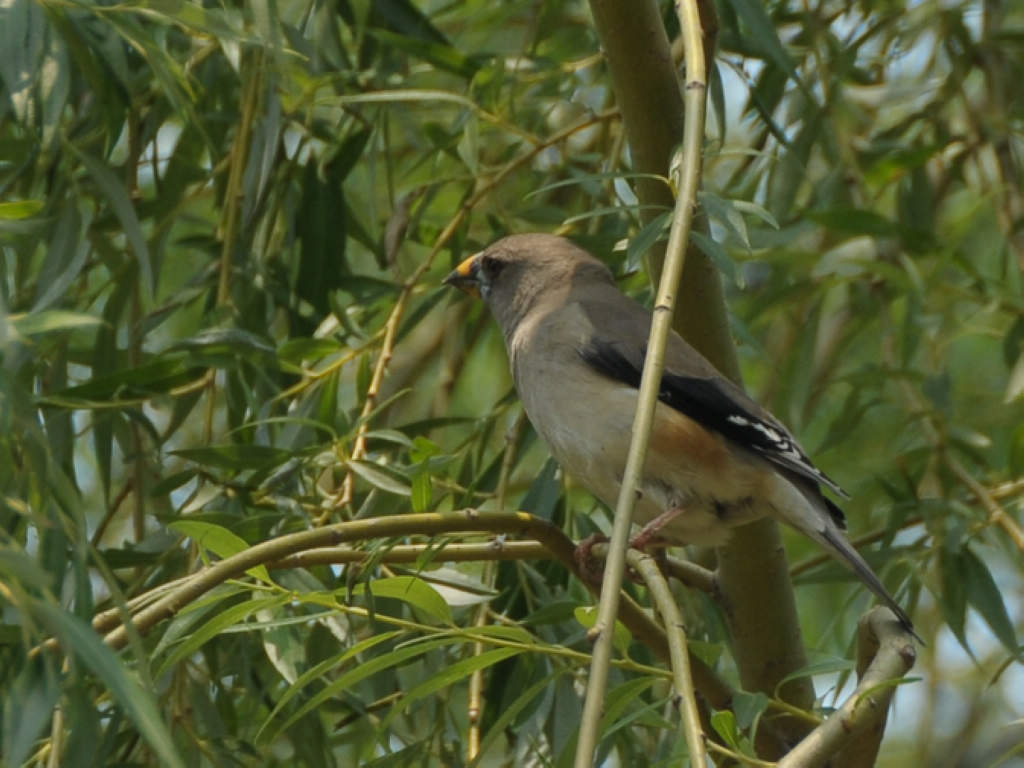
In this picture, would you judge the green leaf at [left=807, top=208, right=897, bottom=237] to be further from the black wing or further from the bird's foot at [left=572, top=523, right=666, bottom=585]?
the bird's foot at [left=572, top=523, right=666, bottom=585]

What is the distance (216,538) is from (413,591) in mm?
324

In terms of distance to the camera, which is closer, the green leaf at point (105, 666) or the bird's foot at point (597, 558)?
the green leaf at point (105, 666)

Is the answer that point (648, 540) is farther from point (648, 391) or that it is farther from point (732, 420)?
point (648, 391)

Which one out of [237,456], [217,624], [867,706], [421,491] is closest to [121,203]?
[237,456]

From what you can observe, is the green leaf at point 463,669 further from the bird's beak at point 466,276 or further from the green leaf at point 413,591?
the bird's beak at point 466,276

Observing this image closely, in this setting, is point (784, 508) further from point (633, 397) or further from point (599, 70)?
point (599, 70)

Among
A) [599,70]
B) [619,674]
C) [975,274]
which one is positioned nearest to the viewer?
[619,674]

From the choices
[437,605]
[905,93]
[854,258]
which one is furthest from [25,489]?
[905,93]

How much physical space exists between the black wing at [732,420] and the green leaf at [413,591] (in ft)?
3.78

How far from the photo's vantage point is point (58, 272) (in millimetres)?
3145

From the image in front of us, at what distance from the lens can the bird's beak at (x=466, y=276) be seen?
405cm

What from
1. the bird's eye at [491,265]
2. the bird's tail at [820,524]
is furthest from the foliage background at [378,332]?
the bird's tail at [820,524]

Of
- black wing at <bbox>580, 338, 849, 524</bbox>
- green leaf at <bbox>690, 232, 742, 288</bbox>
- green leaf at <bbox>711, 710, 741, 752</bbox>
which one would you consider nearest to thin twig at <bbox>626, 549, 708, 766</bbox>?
green leaf at <bbox>711, 710, 741, 752</bbox>

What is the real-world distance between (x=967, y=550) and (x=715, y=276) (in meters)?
0.97
